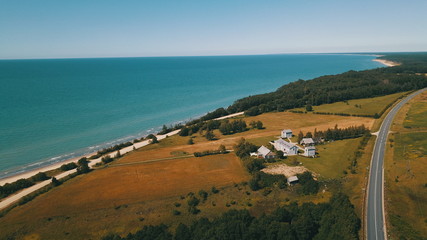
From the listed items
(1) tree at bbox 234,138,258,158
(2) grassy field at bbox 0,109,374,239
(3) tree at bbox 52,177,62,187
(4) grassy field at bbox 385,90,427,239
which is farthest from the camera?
(1) tree at bbox 234,138,258,158

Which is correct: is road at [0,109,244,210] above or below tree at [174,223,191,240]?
above

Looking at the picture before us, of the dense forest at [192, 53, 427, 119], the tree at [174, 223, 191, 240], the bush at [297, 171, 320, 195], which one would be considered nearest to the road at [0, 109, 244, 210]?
the dense forest at [192, 53, 427, 119]

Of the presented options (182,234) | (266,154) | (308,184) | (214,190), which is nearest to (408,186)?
(308,184)

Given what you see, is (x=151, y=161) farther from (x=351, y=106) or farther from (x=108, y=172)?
(x=351, y=106)

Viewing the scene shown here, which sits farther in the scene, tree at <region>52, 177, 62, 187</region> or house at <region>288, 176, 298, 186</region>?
tree at <region>52, 177, 62, 187</region>

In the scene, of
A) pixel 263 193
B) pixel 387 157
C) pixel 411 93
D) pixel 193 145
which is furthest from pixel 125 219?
pixel 411 93

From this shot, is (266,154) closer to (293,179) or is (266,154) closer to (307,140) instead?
(293,179)

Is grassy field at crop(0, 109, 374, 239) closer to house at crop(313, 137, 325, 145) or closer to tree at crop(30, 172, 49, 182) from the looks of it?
house at crop(313, 137, 325, 145)
